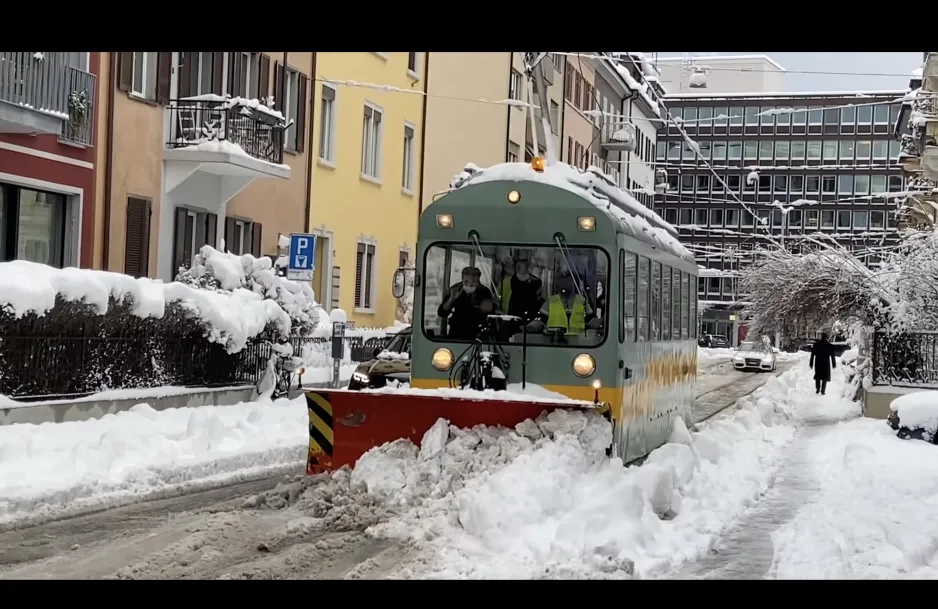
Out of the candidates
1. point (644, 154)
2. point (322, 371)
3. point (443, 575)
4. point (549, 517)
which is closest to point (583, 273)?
point (549, 517)

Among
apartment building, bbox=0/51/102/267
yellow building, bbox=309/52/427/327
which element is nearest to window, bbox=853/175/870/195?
yellow building, bbox=309/52/427/327

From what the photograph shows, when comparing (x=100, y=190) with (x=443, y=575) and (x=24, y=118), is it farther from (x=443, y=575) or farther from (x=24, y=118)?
(x=443, y=575)

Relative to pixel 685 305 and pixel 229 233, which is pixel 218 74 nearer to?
pixel 229 233

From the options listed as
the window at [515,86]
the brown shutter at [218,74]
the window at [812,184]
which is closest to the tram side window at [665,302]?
the brown shutter at [218,74]

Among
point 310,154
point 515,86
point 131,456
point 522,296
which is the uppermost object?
point 515,86

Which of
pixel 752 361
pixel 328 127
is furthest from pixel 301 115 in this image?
pixel 752 361

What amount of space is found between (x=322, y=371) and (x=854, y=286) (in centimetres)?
1040

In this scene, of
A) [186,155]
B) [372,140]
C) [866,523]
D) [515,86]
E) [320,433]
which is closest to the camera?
[866,523]

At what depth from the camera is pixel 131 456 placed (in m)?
14.1

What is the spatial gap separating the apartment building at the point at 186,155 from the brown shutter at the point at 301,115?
85 centimetres

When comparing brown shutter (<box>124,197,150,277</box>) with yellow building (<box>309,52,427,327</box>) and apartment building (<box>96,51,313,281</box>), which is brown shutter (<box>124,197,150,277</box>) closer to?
apartment building (<box>96,51,313,281</box>)

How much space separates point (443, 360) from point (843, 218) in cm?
10016

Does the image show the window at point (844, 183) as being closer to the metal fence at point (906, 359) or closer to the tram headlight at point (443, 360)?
the metal fence at point (906, 359)

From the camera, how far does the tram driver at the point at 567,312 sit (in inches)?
496
